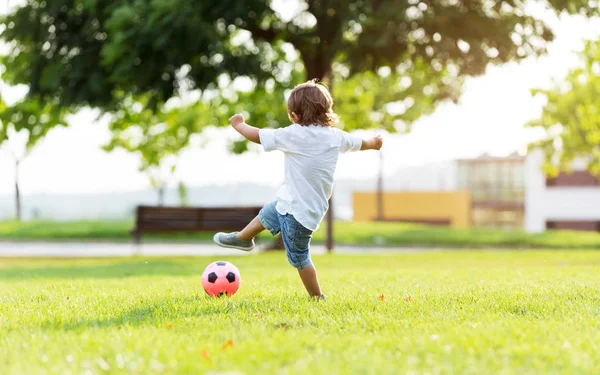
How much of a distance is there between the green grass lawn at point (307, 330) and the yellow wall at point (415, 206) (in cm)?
4062

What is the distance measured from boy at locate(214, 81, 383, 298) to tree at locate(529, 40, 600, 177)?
81.4ft

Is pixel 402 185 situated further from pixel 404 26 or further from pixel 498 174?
pixel 404 26

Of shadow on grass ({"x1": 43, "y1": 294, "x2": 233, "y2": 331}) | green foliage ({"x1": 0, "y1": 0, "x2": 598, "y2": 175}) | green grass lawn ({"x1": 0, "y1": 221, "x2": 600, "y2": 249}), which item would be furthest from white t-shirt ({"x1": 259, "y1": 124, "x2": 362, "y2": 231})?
green grass lawn ({"x1": 0, "y1": 221, "x2": 600, "y2": 249})

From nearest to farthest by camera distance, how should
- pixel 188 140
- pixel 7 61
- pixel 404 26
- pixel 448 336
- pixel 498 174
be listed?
pixel 448 336 → pixel 404 26 → pixel 7 61 → pixel 188 140 → pixel 498 174

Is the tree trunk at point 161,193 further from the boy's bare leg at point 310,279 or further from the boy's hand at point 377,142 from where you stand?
the boy's hand at point 377,142

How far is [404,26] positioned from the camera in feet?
51.6

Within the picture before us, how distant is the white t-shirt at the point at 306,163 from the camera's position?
6109 millimetres

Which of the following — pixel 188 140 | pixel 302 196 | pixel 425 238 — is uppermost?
pixel 188 140

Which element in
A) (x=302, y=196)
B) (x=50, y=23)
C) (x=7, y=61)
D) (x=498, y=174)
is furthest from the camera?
(x=498, y=174)

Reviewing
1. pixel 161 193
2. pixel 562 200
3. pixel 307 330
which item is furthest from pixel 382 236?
pixel 562 200

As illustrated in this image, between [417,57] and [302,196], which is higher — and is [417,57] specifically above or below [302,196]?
above

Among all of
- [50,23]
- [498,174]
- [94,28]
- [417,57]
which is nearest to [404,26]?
[417,57]

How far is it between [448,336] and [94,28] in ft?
46.4

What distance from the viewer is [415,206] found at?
48.6 metres
